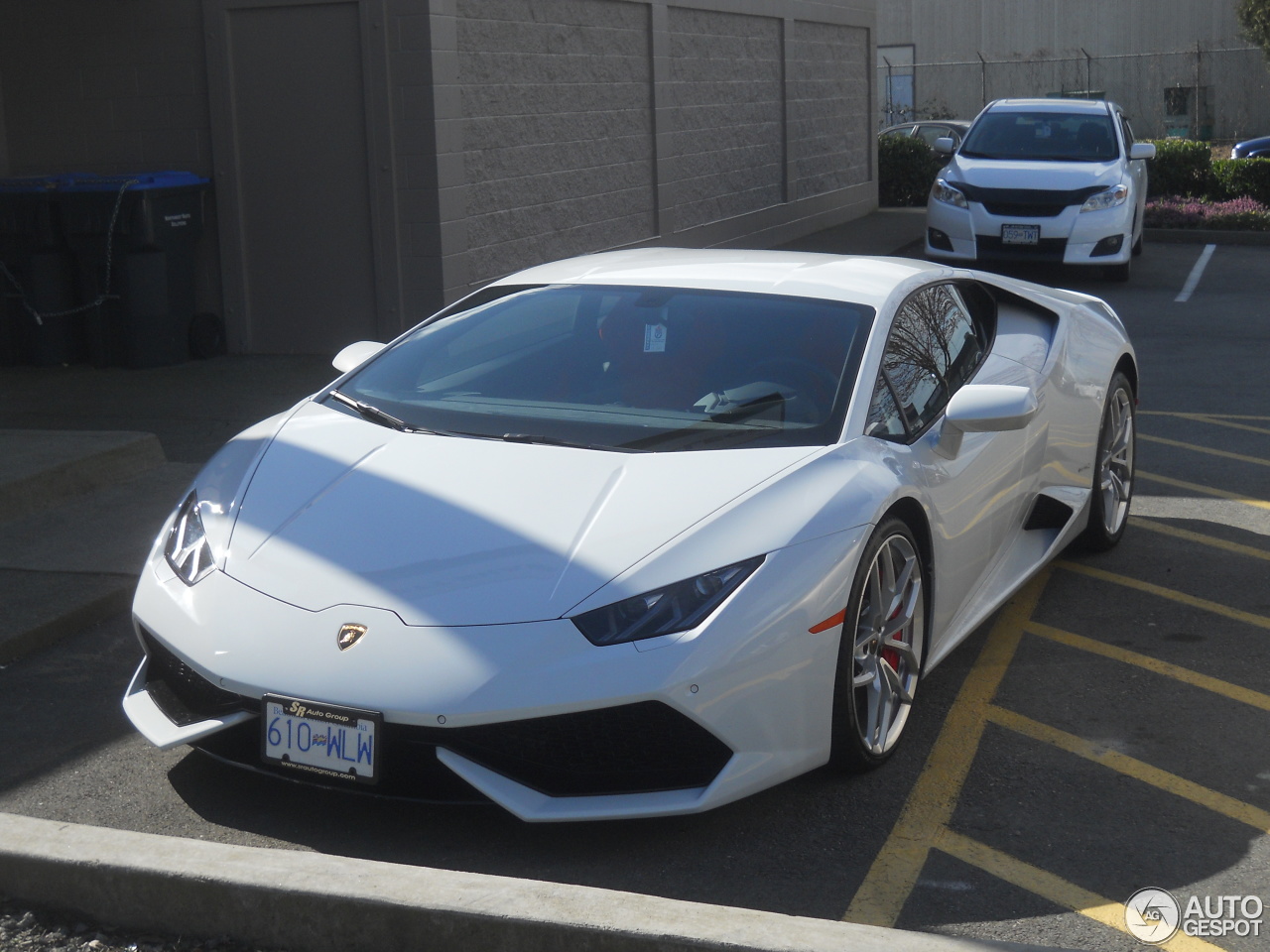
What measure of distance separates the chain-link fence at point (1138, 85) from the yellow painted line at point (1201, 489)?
1246 inches

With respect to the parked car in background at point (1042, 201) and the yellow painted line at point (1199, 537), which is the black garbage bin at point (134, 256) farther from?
the parked car in background at point (1042, 201)

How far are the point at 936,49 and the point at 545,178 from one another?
2987 centimetres

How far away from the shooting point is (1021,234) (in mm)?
13805

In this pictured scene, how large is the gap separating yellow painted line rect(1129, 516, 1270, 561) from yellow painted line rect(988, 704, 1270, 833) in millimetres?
2139

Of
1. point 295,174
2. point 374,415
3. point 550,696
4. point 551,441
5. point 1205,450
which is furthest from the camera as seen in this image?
point 295,174

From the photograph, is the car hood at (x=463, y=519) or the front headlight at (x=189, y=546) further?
the front headlight at (x=189, y=546)

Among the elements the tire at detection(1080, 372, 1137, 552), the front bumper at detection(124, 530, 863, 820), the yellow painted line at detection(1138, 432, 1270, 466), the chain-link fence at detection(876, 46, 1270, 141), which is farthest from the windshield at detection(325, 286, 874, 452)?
the chain-link fence at detection(876, 46, 1270, 141)

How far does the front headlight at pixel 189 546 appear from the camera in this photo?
379 cm

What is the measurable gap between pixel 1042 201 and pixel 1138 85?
26464mm

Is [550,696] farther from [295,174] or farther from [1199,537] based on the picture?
[295,174]

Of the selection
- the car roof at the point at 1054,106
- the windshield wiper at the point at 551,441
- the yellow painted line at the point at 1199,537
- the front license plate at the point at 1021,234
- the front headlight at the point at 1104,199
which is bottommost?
the yellow painted line at the point at 1199,537

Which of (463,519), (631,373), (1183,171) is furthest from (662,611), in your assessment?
(1183,171)

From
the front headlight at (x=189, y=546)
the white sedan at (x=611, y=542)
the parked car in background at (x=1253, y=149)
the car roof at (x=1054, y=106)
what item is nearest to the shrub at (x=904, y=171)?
the parked car in background at (x=1253, y=149)

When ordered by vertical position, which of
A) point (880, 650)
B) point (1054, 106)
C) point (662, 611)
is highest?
point (1054, 106)
